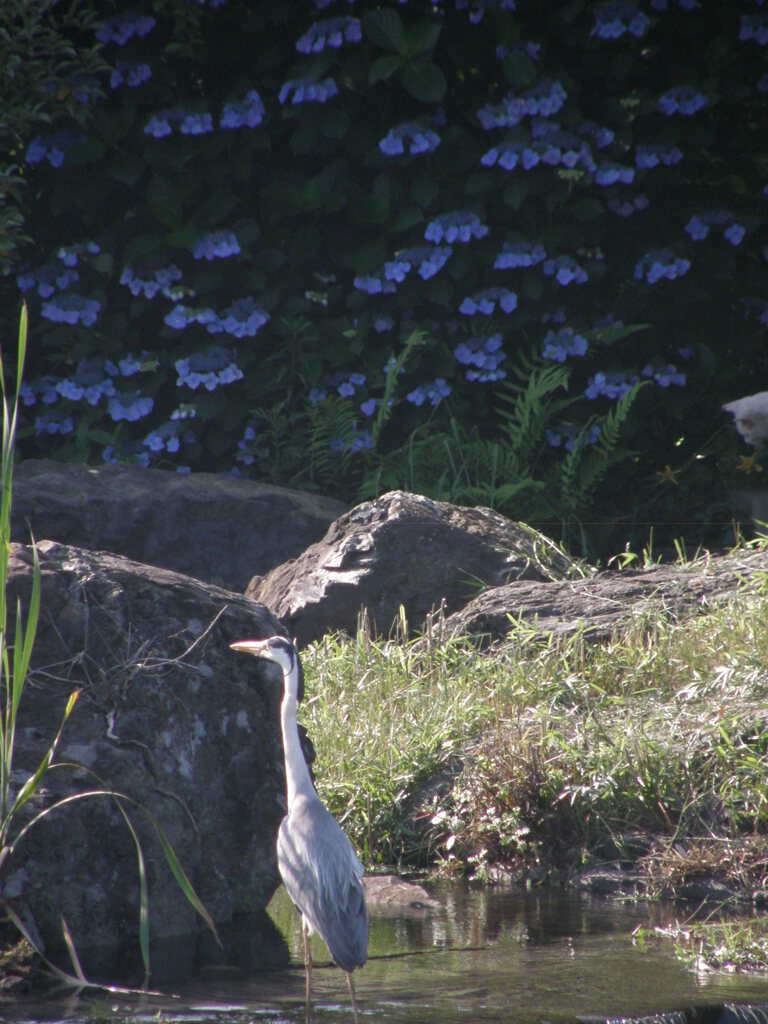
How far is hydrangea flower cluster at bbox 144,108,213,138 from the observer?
7.12 meters

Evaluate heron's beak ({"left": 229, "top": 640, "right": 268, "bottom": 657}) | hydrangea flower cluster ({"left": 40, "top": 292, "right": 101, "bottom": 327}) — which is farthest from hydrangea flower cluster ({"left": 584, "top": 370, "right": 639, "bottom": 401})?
heron's beak ({"left": 229, "top": 640, "right": 268, "bottom": 657})

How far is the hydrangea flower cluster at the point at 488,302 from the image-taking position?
23.4 feet

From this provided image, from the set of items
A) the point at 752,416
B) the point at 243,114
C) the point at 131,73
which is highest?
the point at 131,73

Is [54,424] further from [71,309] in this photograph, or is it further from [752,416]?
[752,416]

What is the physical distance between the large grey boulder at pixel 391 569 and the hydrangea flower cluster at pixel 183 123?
2.73 metres

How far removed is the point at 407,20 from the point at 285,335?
190 centimetres

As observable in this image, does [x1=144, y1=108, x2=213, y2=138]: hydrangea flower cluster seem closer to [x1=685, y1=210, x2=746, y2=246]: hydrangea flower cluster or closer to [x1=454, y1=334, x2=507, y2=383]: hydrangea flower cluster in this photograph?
[x1=454, y1=334, x2=507, y2=383]: hydrangea flower cluster

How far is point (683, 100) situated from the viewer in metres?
7.16

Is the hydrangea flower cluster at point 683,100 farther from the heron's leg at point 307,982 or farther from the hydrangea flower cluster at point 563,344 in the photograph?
the heron's leg at point 307,982

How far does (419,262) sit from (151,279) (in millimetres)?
1538

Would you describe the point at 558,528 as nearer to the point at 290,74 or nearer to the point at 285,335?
the point at 285,335

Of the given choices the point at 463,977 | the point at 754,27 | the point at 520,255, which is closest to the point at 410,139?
the point at 520,255

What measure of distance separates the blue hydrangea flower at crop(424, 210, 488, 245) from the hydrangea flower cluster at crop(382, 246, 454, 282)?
0.21ft

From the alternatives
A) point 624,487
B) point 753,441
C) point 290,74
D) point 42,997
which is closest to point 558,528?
point 624,487
